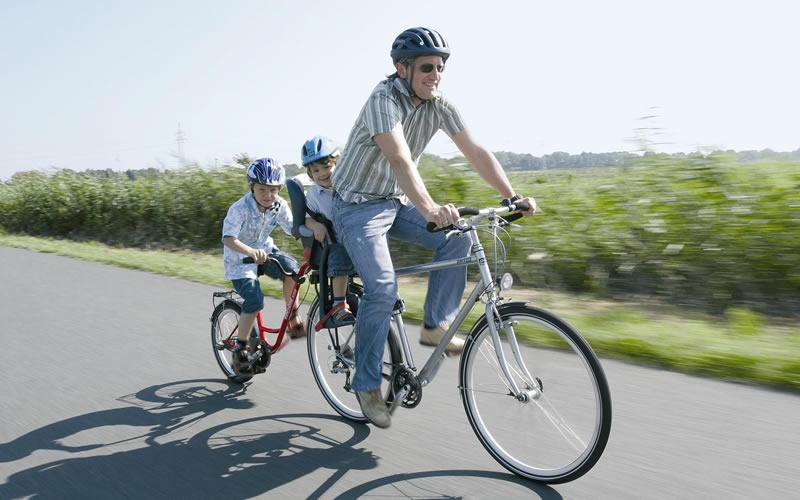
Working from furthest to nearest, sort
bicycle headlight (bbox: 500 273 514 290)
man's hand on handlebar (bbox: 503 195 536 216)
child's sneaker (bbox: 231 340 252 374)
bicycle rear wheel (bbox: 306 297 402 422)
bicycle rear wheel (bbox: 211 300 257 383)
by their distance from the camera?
1. bicycle rear wheel (bbox: 211 300 257 383)
2. child's sneaker (bbox: 231 340 252 374)
3. bicycle rear wheel (bbox: 306 297 402 422)
4. man's hand on handlebar (bbox: 503 195 536 216)
5. bicycle headlight (bbox: 500 273 514 290)

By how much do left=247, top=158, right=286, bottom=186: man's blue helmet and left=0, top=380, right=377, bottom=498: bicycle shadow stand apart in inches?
59.0

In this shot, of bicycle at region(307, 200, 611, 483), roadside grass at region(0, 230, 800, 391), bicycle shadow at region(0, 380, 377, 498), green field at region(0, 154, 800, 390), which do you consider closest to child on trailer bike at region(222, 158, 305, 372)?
bicycle shadow at region(0, 380, 377, 498)

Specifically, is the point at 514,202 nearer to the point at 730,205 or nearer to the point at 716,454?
the point at 716,454

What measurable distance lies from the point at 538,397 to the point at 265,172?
2.44 metres

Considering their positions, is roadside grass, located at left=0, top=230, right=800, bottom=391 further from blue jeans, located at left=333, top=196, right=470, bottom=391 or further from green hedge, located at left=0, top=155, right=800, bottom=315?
blue jeans, located at left=333, top=196, right=470, bottom=391

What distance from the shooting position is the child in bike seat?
14.2ft

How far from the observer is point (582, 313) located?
699 cm

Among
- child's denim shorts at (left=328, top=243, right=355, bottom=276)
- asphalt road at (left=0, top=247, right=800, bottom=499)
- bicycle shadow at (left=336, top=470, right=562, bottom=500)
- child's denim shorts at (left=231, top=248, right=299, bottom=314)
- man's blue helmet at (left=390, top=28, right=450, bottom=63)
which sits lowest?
bicycle shadow at (left=336, top=470, right=562, bottom=500)

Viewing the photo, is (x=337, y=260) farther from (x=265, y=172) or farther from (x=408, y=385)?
(x=265, y=172)

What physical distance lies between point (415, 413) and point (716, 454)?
67.2 inches

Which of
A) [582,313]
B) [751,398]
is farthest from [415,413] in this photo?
[582,313]

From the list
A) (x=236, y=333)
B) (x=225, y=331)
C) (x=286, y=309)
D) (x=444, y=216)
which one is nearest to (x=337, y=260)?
(x=286, y=309)

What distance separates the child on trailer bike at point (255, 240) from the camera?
4.91 meters

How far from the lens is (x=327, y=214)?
4.44m
